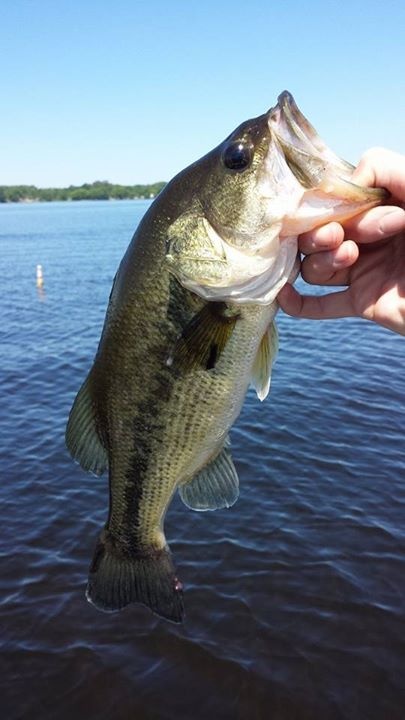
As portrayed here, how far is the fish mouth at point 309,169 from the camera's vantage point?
8.06ft

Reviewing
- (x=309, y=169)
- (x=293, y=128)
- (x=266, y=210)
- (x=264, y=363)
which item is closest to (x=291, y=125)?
(x=293, y=128)

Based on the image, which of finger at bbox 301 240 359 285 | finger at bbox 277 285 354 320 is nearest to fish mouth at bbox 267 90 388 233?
finger at bbox 301 240 359 285

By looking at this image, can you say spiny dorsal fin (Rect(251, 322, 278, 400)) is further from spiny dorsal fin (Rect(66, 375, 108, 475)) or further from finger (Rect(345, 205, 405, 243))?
spiny dorsal fin (Rect(66, 375, 108, 475))

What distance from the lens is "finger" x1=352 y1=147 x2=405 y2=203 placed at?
272 centimetres

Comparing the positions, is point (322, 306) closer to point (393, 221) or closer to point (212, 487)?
point (393, 221)

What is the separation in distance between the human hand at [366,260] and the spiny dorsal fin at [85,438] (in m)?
1.29

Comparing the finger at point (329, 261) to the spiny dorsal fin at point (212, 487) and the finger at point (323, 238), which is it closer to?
the finger at point (323, 238)

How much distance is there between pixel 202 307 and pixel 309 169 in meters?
0.79

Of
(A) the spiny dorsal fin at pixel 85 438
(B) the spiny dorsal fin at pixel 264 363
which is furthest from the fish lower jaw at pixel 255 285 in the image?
(A) the spiny dorsal fin at pixel 85 438

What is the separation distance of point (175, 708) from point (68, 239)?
5570 centimetres

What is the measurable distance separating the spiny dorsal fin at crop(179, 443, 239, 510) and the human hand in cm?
103

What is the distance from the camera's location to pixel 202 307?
2688 mm

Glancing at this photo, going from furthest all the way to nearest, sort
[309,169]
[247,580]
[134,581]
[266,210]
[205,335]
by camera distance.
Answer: [247,580] < [134,581] < [205,335] < [266,210] < [309,169]

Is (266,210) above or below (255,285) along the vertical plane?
above
